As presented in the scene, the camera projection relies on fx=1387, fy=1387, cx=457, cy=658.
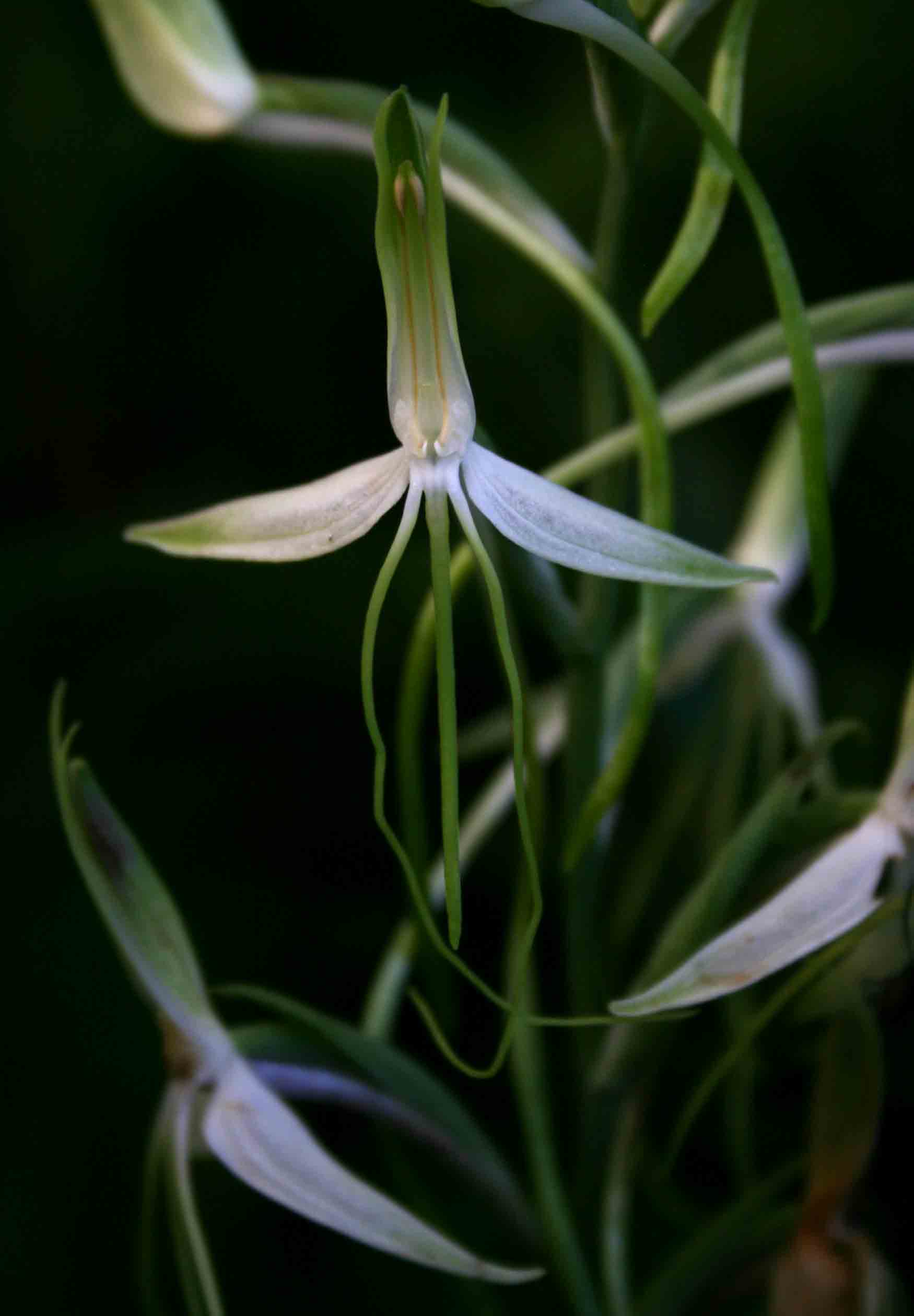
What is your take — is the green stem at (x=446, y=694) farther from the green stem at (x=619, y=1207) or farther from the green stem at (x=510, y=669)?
the green stem at (x=619, y=1207)

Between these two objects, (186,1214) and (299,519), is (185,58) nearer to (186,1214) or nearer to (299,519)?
(299,519)

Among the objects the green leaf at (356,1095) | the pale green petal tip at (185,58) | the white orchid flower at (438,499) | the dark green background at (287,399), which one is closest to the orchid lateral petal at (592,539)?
the white orchid flower at (438,499)

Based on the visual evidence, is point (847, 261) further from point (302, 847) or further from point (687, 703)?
point (302, 847)

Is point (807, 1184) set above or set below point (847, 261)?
below

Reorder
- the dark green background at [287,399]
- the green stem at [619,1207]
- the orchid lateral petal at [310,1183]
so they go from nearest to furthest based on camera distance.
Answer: the orchid lateral petal at [310,1183] → the green stem at [619,1207] → the dark green background at [287,399]

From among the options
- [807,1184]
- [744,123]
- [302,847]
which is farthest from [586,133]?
[807,1184]

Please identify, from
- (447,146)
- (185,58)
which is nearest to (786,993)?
(447,146)

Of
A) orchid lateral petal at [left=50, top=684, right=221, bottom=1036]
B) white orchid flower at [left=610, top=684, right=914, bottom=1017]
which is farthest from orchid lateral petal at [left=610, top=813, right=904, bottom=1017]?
orchid lateral petal at [left=50, top=684, right=221, bottom=1036]

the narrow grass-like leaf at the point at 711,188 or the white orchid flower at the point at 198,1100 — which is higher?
the narrow grass-like leaf at the point at 711,188
